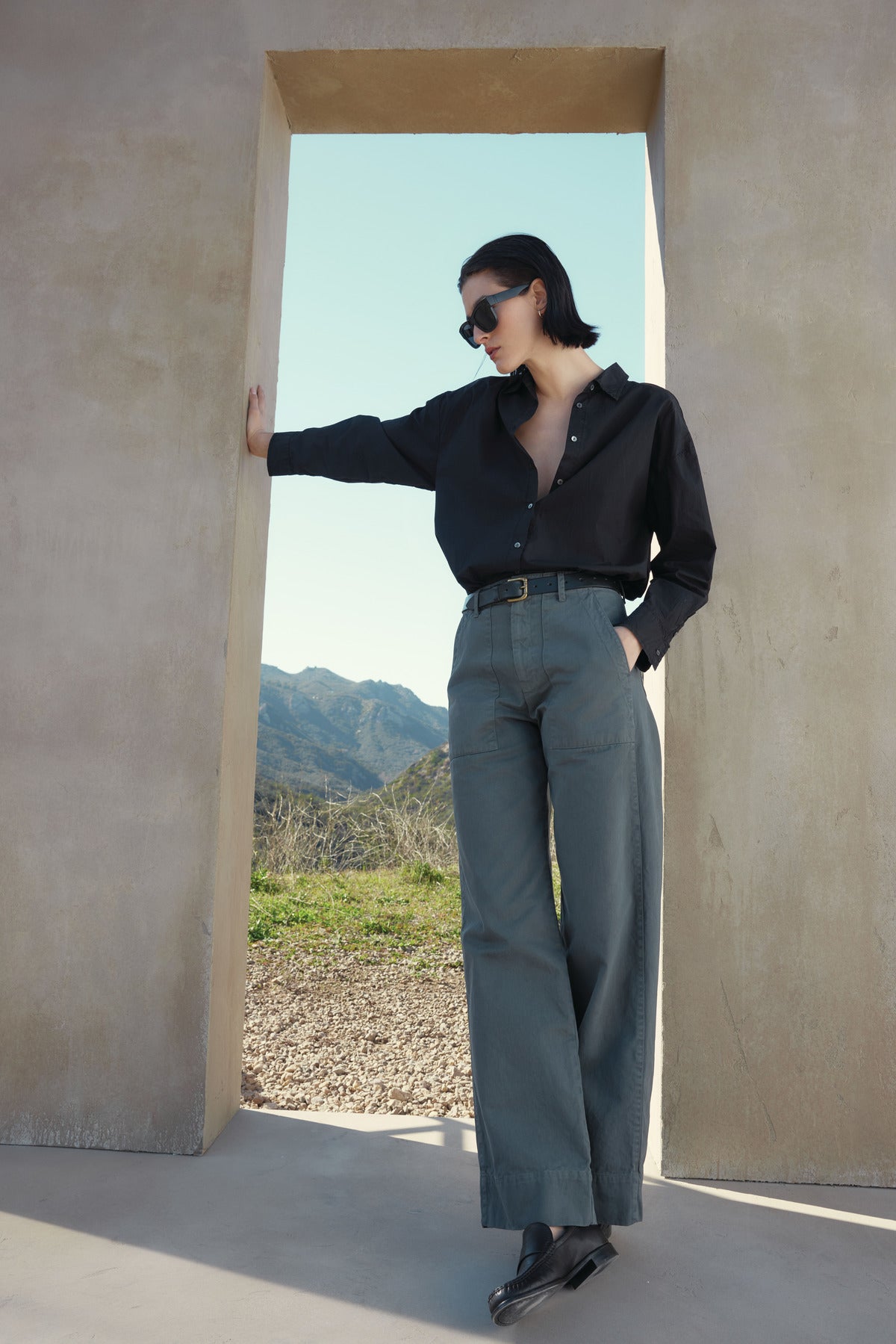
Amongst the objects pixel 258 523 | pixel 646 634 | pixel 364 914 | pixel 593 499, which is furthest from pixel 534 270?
pixel 364 914

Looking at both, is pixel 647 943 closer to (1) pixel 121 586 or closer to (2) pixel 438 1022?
(1) pixel 121 586

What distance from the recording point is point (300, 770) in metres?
29.3

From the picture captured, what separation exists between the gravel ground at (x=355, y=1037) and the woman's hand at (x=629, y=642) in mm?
1525

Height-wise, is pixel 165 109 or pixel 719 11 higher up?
pixel 719 11

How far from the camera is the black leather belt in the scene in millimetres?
1687

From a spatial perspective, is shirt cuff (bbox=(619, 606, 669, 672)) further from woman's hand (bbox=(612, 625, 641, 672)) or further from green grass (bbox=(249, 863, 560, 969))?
green grass (bbox=(249, 863, 560, 969))

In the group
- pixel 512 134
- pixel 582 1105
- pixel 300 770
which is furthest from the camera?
pixel 300 770

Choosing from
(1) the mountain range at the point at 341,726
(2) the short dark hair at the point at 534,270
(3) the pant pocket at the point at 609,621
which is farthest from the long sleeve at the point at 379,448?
(1) the mountain range at the point at 341,726

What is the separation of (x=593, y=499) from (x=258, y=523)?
1075mm

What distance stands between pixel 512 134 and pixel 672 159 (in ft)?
1.82

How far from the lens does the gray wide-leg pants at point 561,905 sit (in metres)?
1.63

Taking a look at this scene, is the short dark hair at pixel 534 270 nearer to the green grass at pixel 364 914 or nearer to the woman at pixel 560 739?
the woman at pixel 560 739

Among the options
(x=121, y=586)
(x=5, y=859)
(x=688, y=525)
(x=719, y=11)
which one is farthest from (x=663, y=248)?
(x=5, y=859)

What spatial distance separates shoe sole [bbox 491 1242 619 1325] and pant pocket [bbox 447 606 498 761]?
0.81 metres
